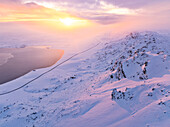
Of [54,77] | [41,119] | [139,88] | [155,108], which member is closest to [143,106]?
[155,108]

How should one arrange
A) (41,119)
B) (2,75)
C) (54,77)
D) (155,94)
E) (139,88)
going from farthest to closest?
(2,75), (54,77), (41,119), (139,88), (155,94)

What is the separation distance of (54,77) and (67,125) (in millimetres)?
8199

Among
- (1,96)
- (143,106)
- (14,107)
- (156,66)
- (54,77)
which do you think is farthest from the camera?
(54,77)

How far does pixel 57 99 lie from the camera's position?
8.27 metres

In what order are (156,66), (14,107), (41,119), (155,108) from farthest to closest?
(14,107) → (156,66) → (41,119) → (155,108)

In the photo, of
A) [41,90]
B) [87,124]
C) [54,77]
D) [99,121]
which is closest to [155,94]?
[99,121]

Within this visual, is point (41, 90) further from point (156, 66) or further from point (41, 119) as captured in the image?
point (156, 66)

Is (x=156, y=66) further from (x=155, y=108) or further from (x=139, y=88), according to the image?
(x=155, y=108)

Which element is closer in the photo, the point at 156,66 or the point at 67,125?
the point at 67,125

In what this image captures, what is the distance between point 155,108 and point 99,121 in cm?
236

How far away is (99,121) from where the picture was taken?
4715 millimetres

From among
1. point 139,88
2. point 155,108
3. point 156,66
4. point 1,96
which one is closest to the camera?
point 155,108

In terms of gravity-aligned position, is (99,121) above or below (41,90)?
above

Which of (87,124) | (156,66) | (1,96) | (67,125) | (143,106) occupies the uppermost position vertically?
(156,66)
